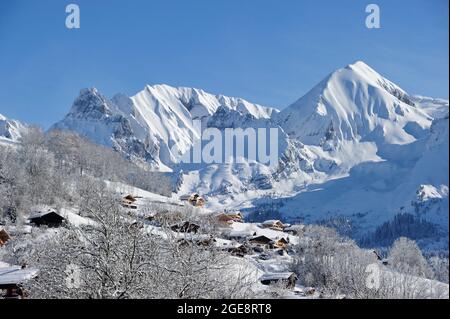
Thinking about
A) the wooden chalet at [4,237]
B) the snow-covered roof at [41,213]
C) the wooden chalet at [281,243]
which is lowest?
the wooden chalet at [281,243]

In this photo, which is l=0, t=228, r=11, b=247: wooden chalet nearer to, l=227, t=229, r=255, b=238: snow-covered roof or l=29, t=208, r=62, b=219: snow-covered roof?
l=29, t=208, r=62, b=219: snow-covered roof

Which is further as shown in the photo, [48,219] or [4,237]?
[48,219]

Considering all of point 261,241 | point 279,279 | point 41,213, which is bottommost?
point 279,279

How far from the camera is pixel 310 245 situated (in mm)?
72062

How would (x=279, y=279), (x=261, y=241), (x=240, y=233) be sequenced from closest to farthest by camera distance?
(x=279, y=279) → (x=261, y=241) → (x=240, y=233)

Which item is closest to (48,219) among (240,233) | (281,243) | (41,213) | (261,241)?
(41,213)

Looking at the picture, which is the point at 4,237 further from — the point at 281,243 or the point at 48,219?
the point at 281,243

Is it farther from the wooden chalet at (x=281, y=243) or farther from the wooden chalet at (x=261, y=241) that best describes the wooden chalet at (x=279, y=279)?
the wooden chalet at (x=281, y=243)

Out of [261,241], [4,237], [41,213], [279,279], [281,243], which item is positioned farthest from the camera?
Answer: [281,243]

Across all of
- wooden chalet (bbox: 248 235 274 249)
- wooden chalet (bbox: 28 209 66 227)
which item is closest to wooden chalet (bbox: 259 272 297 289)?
wooden chalet (bbox: 28 209 66 227)

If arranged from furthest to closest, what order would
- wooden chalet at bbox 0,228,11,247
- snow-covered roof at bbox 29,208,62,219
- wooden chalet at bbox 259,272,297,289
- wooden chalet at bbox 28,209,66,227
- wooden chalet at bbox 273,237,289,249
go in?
wooden chalet at bbox 273,237,289,249
snow-covered roof at bbox 29,208,62,219
wooden chalet at bbox 28,209,66,227
wooden chalet at bbox 0,228,11,247
wooden chalet at bbox 259,272,297,289

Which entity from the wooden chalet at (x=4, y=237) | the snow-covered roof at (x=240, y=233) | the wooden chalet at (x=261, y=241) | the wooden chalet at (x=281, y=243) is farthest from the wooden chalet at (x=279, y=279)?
the snow-covered roof at (x=240, y=233)

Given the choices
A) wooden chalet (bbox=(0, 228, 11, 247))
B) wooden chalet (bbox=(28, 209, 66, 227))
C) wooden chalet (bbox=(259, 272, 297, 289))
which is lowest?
wooden chalet (bbox=(259, 272, 297, 289))
